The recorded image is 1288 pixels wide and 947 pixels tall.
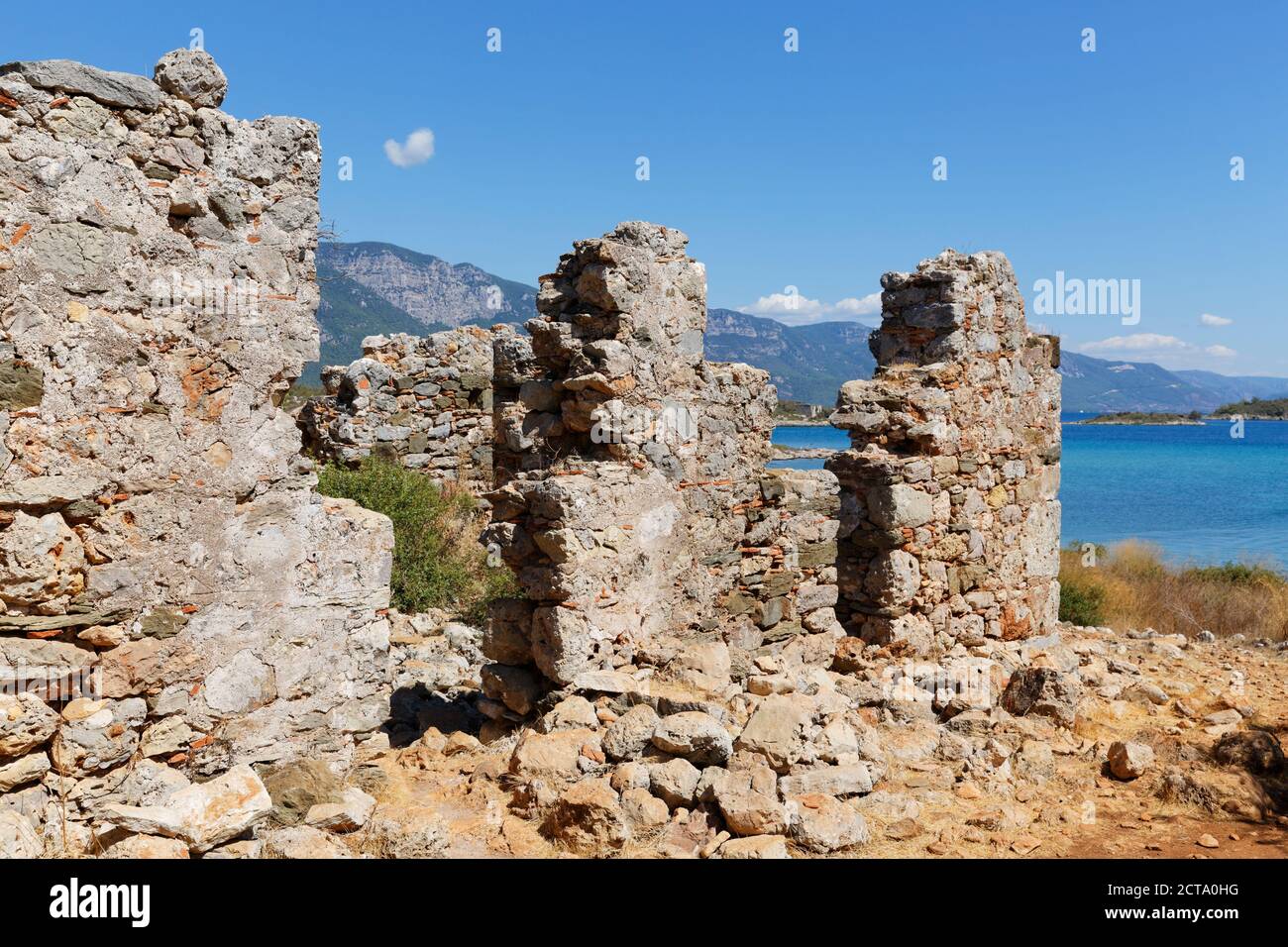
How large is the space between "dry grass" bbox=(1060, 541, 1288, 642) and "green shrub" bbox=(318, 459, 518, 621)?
321 inches

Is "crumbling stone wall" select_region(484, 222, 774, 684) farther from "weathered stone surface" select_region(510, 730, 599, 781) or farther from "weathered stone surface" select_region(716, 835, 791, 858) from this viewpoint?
"weathered stone surface" select_region(716, 835, 791, 858)

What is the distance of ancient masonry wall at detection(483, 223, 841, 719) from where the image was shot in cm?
596

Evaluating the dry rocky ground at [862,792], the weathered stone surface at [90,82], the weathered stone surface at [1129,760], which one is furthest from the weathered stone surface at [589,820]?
the weathered stone surface at [90,82]

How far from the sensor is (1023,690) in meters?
6.94

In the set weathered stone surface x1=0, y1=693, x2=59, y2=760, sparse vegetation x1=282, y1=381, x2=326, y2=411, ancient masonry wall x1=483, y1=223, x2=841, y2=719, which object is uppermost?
sparse vegetation x1=282, y1=381, x2=326, y2=411

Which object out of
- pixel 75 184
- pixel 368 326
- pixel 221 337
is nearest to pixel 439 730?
pixel 221 337

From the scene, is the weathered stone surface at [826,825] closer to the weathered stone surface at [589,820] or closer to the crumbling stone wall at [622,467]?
the weathered stone surface at [589,820]

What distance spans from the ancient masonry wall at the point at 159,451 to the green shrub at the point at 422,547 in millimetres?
4798

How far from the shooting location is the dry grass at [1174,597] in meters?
13.0

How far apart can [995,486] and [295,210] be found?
6718 mm

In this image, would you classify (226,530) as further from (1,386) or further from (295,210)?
(295,210)

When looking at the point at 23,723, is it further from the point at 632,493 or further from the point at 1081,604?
the point at 1081,604

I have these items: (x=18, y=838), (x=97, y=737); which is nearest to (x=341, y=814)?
(x=97, y=737)

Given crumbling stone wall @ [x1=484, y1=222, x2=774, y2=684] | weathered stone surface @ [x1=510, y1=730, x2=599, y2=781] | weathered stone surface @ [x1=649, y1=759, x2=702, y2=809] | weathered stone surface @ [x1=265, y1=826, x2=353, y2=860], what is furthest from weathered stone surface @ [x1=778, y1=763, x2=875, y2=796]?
weathered stone surface @ [x1=265, y1=826, x2=353, y2=860]
